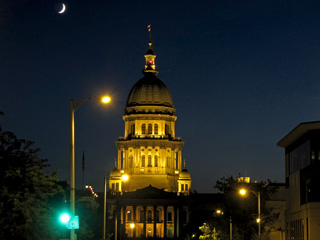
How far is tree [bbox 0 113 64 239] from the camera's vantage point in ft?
194

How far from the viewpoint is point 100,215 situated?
144500mm

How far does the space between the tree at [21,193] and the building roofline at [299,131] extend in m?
29.9

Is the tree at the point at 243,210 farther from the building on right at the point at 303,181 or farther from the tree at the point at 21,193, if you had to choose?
the tree at the point at 21,193

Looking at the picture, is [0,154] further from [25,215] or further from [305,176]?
[305,176]

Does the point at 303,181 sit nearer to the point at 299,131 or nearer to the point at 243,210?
the point at 299,131

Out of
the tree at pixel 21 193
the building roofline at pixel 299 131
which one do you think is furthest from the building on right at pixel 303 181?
the tree at pixel 21 193

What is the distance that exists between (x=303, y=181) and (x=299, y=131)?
195 inches

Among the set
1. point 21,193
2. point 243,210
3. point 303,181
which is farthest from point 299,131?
point 21,193

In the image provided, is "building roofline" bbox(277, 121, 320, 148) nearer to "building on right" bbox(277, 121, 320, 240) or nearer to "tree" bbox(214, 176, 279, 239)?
"building on right" bbox(277, 121, 320, 240)

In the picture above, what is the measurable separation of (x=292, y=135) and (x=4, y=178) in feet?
132

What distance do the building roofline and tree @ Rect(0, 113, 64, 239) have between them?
2989cm

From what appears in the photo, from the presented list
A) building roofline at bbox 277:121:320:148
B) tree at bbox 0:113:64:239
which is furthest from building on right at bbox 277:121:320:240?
tree at bbox 0:113:64:239

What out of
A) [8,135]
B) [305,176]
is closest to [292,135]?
[305,176]

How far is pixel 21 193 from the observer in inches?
2393
